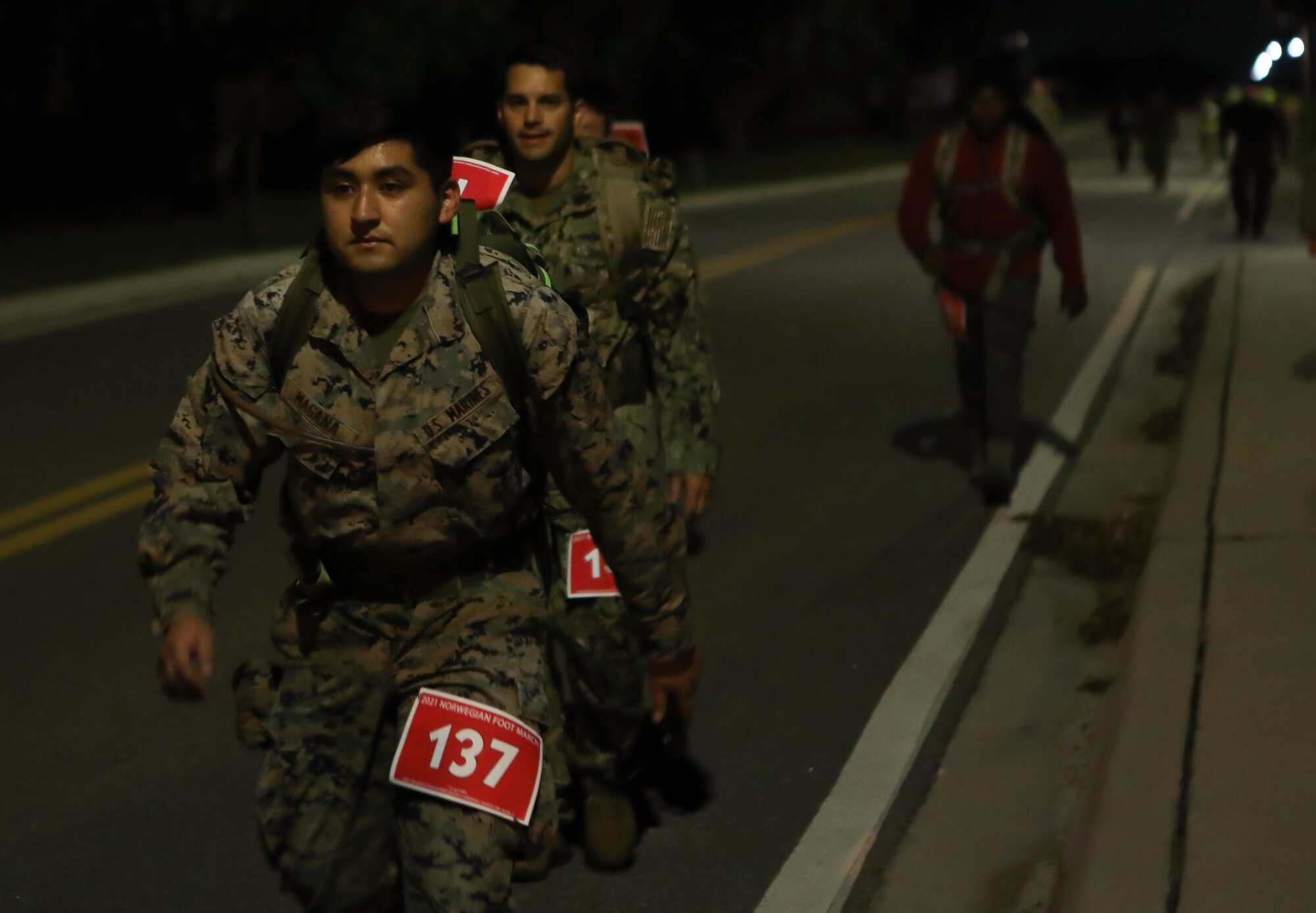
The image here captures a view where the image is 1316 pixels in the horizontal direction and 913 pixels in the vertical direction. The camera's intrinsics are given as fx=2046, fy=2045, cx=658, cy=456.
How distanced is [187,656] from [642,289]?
2.13 metres

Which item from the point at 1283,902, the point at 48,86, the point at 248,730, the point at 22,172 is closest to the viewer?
the point at 248,730

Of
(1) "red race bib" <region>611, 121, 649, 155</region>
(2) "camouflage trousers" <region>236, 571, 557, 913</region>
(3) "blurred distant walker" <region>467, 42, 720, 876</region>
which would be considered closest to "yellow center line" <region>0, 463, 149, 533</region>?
(1) "red race bib" <region>611, 121, 649, 155</region>

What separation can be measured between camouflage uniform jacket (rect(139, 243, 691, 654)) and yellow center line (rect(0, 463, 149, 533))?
18.7 ft

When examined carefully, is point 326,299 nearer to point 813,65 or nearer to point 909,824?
point 909,824

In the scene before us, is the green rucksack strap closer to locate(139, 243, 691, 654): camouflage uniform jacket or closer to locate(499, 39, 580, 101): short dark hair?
locate(499, 39, 580, 101): short dark hair

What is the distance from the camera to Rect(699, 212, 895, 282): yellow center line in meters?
21.0

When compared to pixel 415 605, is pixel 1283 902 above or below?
below

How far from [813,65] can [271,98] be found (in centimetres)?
3750

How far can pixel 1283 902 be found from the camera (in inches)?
165

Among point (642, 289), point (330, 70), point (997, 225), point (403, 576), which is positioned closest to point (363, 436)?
point (403, 576)

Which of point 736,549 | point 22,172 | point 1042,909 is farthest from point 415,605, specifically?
point 22,172

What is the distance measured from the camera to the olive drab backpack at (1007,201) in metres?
8.73

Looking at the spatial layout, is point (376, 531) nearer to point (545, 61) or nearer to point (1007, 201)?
point (545, 61)

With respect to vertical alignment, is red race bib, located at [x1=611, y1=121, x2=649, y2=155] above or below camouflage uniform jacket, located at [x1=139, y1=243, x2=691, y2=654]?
below
